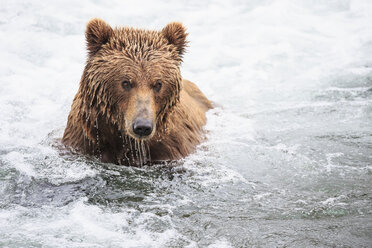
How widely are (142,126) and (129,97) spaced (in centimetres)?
47

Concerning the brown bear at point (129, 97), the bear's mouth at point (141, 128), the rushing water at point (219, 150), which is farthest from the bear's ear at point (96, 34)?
the rushing water at point (219, 150)

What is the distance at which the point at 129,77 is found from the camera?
529 centimetres

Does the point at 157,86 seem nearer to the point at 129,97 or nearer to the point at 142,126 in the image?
the point at 129,97

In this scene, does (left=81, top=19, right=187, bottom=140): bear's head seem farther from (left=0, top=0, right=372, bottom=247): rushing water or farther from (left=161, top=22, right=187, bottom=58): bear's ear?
(left=0, top=0, right=372, bottom=247): rushing water

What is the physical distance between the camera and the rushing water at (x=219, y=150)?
4516 millimetres

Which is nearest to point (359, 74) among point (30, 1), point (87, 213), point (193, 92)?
point (193, 92)

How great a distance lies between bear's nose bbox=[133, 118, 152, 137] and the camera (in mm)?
4961

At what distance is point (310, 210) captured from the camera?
4.94 meters

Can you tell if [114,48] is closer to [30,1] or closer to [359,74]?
[359,74]

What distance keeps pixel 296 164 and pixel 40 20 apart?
31.1 ft

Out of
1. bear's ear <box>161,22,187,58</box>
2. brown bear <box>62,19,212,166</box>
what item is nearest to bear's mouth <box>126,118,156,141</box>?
brown bear <box>62,19,212,166</box>

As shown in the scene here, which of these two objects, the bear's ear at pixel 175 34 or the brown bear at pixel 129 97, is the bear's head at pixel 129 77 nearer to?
the brown bear at pixel 129 97

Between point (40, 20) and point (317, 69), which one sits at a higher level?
point (40, 20)

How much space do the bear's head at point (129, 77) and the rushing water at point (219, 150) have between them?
68 cm
